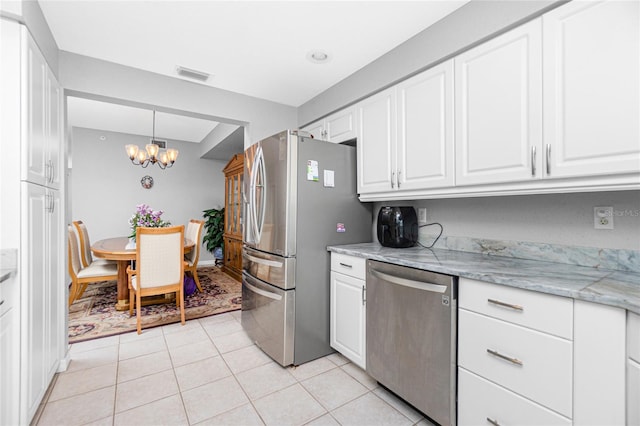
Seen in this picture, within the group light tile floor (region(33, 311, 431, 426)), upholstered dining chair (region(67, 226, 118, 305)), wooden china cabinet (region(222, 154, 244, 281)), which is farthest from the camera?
wooden china cabinet (region(222, 154, 244, 281))

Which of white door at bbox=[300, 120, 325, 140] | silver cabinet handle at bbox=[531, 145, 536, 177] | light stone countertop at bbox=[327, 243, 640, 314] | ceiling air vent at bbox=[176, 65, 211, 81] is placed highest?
ceiling air vent at bbox=[176, 65, 211, 81]

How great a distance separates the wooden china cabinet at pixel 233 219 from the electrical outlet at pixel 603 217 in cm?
423

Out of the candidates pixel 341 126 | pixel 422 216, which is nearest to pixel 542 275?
pixel 422 216

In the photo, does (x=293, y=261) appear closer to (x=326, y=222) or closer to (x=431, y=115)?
(x=326, y=222)

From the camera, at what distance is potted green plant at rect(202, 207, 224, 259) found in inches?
232

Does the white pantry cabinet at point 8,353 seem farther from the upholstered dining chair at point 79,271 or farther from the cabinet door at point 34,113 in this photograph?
the upholstered dining chair at point 79,271

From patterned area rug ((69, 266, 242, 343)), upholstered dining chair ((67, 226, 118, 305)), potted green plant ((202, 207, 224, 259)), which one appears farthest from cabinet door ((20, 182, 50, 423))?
potted green plant ((202, 207, 224, 259))

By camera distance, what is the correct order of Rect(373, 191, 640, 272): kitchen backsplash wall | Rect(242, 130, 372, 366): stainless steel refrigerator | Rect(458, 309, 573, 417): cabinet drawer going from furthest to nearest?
Rect(242, 130, 372, 366): stainless steel refrigerator
Rect(373, 191, 640, 272): kitchen backsplash wall
Rect(458, 309, 573, 417): cabinet drawer

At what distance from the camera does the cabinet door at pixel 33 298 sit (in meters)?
1.43

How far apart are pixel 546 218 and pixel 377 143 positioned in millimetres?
1213

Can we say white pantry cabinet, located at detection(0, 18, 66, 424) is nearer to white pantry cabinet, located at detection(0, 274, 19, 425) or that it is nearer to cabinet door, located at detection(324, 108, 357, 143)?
white pantry cabinet, located at detection(0, 274, 19, 425)

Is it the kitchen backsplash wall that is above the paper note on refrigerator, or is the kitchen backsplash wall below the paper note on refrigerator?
below

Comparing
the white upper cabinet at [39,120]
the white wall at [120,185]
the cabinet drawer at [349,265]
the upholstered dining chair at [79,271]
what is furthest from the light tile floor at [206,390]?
the white wall at [120,185]

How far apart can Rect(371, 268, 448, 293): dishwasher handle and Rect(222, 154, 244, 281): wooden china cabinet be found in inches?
132
